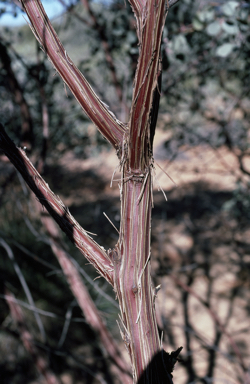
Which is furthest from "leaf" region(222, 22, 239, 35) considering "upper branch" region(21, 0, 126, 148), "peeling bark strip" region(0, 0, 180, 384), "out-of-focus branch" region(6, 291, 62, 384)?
"out-of-focus branch" region(6, 291, 62, 384)

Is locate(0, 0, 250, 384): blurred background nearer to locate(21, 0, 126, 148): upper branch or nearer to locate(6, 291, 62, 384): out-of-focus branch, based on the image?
locate(6, 291, 62, 384): out-of-focus branch

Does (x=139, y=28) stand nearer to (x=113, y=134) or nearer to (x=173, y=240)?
(x=113, y=134)

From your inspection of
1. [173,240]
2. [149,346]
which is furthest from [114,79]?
[173,240]

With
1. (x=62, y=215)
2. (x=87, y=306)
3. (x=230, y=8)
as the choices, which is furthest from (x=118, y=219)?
(x=230, y=8)

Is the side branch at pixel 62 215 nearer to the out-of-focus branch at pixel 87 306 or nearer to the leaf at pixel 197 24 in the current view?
the out-of-focus branch at pixel 87 306

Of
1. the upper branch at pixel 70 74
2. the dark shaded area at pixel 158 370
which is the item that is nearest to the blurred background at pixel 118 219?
the dark shaded area at pixel 158 370
